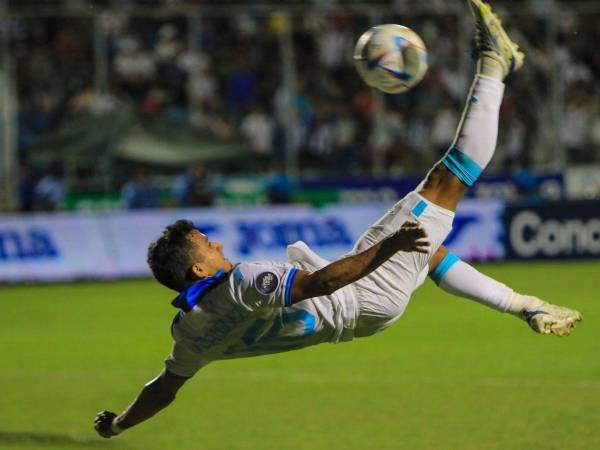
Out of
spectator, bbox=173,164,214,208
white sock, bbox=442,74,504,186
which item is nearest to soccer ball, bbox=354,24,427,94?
white sock, bbox=442,74,504,186

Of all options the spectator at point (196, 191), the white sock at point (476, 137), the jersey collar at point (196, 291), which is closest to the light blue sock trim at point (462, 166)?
the white sock at point (476, 137)

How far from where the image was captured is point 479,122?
728 cm

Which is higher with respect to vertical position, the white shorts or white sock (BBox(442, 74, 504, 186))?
white sock (BBox(442, 74, 504, 186))

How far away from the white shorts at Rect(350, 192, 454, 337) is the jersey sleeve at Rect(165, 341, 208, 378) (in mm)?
936

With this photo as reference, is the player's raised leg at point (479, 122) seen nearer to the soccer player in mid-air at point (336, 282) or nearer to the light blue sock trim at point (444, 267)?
the soccer player in mid-air at point (336, 282)

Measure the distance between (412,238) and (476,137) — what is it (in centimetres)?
131

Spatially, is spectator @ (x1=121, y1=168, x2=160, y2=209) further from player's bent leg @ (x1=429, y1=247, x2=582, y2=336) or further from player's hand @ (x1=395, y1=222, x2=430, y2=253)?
player's hand @ (x1=395, y1=222, x2=430, y2=253)

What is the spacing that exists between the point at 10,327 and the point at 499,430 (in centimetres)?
835

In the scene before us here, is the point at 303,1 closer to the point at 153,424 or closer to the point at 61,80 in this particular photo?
the point at 61,80

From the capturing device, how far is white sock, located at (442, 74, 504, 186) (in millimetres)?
7238

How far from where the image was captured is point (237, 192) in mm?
23609

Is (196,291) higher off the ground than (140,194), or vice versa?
(196,291)

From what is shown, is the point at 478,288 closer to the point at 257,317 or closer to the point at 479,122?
the point at 479,122

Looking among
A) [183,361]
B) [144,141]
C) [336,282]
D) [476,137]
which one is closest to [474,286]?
[476,137]
